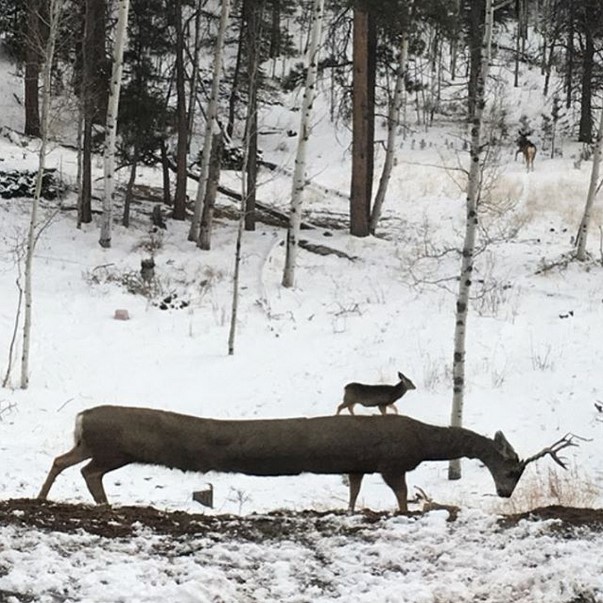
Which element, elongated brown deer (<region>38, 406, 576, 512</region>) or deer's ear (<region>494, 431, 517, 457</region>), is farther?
deer's ear (<region>494, 431, 517, 457</region>)

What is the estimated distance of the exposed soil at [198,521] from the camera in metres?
4.71

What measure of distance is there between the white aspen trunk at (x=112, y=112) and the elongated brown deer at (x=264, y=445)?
15.5 m

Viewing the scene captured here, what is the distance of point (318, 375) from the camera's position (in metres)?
15.9

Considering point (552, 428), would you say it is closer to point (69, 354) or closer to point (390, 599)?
→ point (69, 354)

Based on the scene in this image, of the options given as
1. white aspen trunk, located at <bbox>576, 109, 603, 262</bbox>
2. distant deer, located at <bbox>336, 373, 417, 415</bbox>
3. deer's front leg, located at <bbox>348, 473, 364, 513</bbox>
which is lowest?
distant deer, located at <bbox>336, 373, 417, 415</bbox>

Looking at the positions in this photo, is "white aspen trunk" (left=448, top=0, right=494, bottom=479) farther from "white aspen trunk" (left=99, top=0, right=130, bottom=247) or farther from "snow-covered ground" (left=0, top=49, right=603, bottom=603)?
"white aspen trunk" (left=99, top=0, right=130, bottom=247)

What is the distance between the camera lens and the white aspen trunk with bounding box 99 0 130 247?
784 inches

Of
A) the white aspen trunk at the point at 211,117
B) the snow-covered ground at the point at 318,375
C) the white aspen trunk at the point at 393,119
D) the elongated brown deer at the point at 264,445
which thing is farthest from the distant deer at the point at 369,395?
the white aspen trunk at the point at 211,117

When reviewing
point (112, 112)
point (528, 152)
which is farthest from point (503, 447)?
point (528, 152)

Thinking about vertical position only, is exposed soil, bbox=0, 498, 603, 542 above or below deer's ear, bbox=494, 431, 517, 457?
below

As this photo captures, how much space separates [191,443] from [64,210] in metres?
19.6

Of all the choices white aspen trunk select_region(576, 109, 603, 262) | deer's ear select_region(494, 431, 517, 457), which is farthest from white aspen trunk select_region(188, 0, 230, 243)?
deer's ear select_region(494, 431, 517, 457)

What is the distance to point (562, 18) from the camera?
115 feet

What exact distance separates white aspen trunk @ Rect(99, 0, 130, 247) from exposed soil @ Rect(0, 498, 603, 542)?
16613 millimetres
